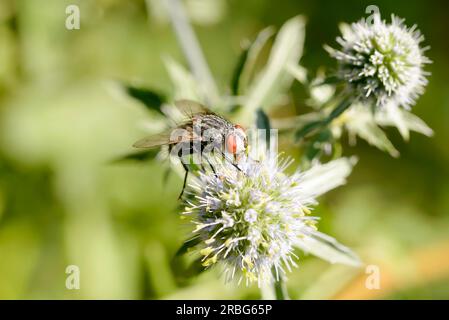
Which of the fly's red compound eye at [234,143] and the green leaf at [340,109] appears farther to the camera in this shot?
the green leaf at [340,109]

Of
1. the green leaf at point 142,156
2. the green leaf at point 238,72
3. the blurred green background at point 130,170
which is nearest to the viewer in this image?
the green leaf at point 238,72

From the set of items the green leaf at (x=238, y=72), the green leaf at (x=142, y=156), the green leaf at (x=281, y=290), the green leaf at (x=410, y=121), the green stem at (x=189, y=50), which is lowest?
the green leaf at (x=281, y=290)

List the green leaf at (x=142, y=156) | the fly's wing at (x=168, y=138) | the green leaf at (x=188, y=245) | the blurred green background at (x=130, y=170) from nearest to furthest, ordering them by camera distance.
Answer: the fly's wing at (x=168, y=138) < the green leaf at (x=188, y=245) < the green leaf at (x=142, y=156) < the blurred green background at (x=130, y=170)

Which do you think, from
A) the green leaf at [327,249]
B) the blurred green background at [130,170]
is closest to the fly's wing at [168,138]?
the green leaf at [327,249]

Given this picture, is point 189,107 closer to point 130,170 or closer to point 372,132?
point 372,132

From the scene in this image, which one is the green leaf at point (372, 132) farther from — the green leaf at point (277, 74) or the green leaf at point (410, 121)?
the green leaf at point (277, 74)

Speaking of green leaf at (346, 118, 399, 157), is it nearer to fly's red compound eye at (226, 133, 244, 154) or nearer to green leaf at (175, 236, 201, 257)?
fly's red compound eye at (226, 133, 244, 154)
